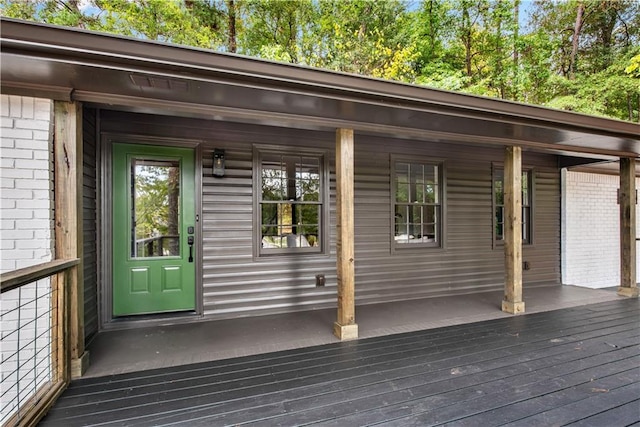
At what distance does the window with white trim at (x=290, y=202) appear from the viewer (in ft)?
13.4

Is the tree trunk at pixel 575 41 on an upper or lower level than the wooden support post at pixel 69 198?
upper

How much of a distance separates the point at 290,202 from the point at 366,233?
1.21 metres

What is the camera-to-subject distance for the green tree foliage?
820 cm

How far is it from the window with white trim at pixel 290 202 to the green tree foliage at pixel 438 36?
513 centimetres

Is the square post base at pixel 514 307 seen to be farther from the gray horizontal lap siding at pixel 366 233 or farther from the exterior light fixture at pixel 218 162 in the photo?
the exterior light fixture at pixel 218 162

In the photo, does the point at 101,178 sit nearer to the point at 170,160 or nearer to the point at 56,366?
the point at 170,160

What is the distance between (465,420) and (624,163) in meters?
5.31

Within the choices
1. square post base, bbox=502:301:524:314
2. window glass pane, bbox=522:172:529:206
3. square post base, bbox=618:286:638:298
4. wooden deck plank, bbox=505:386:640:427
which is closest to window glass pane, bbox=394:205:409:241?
square post base, bbox=502:301:524:314

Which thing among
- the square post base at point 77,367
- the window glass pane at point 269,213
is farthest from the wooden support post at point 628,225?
the square post base at point 77,367

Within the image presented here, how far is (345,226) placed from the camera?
3.12 meters

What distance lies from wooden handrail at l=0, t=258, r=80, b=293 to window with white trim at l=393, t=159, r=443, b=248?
3838mm

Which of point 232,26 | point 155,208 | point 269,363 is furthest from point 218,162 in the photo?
point 232,26

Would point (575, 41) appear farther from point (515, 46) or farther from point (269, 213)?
point (269, 213)

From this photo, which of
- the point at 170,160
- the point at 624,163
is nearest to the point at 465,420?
the point at 170,160
